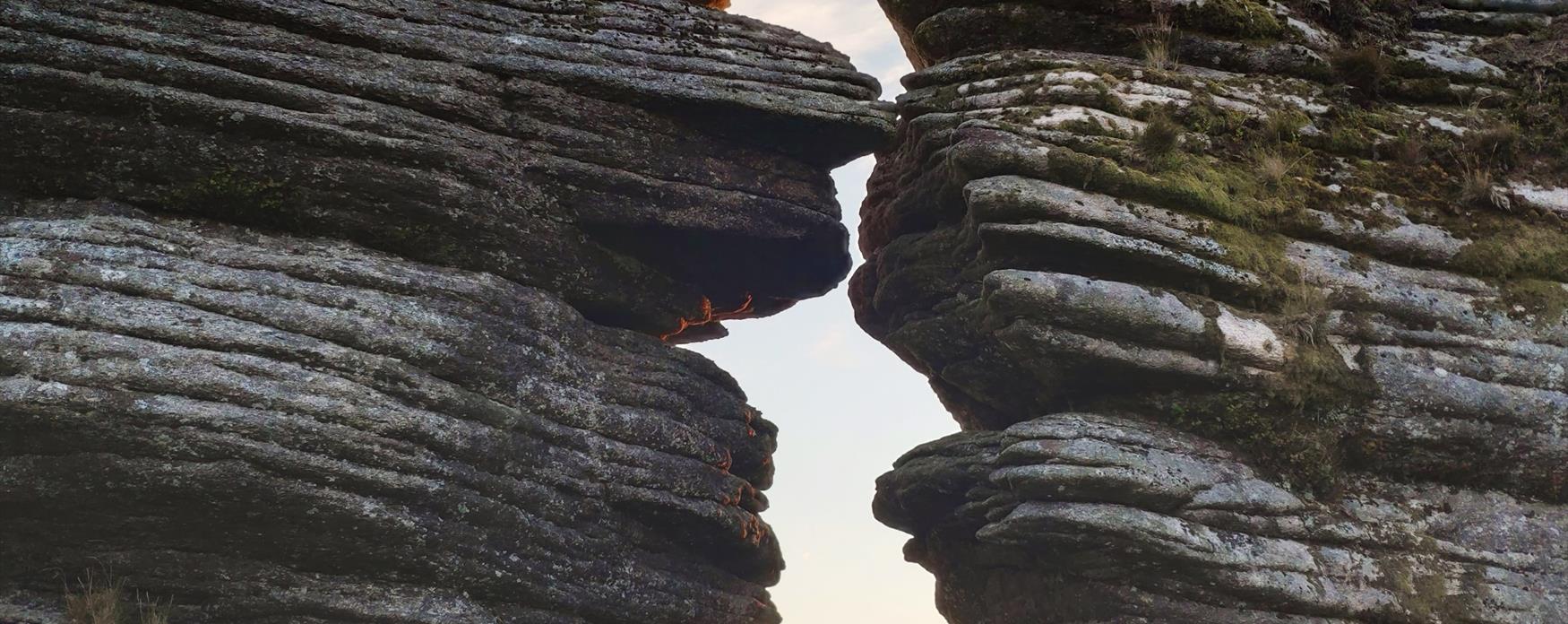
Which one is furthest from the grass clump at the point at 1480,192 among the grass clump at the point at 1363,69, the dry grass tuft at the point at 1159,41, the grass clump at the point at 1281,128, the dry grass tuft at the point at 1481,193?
the dry grass tuft at the point at 1159,41

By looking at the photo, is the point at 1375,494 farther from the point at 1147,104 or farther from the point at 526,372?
the point at 526,372

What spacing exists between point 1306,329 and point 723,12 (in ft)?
33.2

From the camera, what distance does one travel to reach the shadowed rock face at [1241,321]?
13.4m

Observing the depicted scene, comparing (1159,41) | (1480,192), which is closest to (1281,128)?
(1159,41)

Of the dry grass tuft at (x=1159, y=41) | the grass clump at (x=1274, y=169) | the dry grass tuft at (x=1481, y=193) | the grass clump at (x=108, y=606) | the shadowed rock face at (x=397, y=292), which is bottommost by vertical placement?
the grass clump at (x=108, y=606)

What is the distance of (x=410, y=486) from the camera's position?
12.6 m

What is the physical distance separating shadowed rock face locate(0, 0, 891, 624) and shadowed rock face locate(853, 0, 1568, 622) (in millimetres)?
2998

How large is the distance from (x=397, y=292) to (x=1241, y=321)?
10948 mm

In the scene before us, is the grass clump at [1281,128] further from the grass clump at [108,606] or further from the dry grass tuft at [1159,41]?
the grass clump at [108,606]

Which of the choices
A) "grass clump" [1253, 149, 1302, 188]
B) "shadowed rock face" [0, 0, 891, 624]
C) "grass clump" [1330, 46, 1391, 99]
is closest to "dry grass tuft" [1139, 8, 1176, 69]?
"grass clump" [1253, 149, 1302, 188]

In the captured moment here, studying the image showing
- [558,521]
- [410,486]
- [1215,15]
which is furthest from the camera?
[1215,15]

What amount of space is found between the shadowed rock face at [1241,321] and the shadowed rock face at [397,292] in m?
3.00

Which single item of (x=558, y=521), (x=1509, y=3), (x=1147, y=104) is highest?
(x=1509, y=3)

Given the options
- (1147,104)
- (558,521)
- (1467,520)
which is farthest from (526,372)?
(1467,520)
